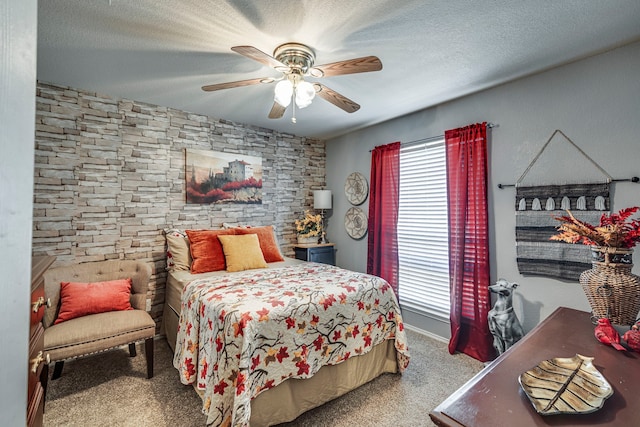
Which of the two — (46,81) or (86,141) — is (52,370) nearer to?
(86,141)

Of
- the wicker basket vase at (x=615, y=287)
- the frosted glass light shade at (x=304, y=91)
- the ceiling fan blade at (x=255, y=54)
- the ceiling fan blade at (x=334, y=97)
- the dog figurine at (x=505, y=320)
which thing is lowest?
the dog figurine at (x=505, y=320)

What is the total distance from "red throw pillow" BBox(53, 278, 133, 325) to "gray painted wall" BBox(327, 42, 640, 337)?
3134 millimetres

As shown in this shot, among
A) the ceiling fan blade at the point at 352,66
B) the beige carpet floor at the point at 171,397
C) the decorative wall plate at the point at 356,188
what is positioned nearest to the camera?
the ceiling fan blade at the point at 352,66

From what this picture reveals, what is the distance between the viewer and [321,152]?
15.6ft

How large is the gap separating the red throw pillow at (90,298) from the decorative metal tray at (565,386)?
2.86 meters

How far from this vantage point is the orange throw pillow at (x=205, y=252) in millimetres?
2867

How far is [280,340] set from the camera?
5.85ft

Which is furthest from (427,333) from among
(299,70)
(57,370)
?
(57,370)

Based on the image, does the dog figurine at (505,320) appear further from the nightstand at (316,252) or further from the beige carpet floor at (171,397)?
the nightstand at (316,252)

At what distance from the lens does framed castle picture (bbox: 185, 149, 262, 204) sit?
134 inches

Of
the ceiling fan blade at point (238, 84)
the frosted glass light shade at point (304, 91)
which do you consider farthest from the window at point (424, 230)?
the ceiling fan blade at point (238, 84)

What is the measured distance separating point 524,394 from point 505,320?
1.79m

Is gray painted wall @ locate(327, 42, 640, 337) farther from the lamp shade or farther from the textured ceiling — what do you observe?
the lamp shade

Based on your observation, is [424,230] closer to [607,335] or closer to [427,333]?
[427,333]
